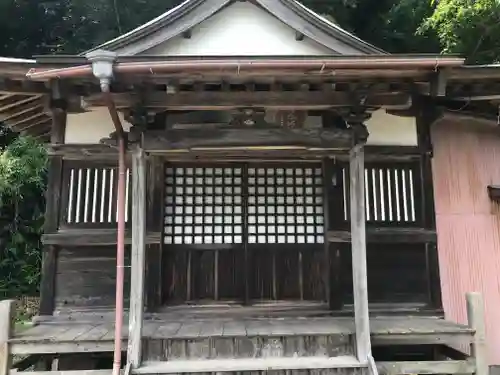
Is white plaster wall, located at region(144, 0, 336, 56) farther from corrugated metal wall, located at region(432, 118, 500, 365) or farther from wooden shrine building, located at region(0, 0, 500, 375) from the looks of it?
corrugated metal wall, located at region(432, 118, 500, 365)

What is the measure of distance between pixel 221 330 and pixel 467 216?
4.18m

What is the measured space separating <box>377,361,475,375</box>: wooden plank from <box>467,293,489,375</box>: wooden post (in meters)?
0.09

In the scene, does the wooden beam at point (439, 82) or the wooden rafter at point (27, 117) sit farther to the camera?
the wooden rafter at point (27, 117)

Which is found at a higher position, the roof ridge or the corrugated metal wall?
the roof ridge

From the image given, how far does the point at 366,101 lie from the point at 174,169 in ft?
9.36

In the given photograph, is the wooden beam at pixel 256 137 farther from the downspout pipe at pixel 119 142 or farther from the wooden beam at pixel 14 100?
the wooden beam at pixel 14 100

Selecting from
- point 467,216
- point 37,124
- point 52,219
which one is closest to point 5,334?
point 52,219

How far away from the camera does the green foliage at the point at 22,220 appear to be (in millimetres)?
11617

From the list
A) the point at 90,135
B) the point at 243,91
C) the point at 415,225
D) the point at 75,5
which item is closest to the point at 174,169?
the point at 90,135

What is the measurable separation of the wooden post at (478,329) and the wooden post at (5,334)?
Answer: 4940mm

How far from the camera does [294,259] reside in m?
6.38

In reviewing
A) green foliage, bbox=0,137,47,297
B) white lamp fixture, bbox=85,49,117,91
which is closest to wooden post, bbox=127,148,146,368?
white lamp fixture, bbox=85,49,117,91

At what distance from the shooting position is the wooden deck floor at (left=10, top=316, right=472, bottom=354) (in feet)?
15.9

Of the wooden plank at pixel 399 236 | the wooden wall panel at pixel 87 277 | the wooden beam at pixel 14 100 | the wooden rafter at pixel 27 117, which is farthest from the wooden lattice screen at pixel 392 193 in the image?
the wooden rafter at pixel 27 117
